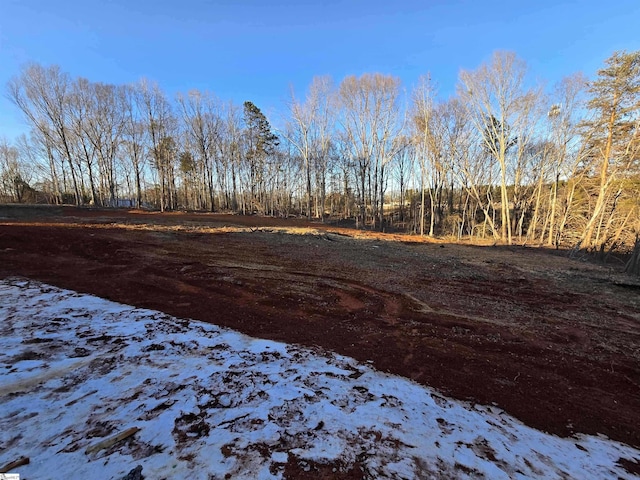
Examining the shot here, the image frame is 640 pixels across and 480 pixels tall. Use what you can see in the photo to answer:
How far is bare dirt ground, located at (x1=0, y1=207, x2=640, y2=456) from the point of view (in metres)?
3.98

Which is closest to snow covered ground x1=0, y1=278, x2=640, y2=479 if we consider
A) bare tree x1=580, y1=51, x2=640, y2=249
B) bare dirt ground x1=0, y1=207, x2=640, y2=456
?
bare dirt ground x1=0, y1=207, x2=640, y2=456

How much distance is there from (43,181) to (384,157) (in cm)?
5678

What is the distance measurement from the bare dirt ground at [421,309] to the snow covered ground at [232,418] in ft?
1.82

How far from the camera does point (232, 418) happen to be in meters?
2.72

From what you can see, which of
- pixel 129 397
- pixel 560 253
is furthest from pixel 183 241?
pixel 560 253

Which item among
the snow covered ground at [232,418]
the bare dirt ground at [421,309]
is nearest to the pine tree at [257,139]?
the bare dirt ground at [421,309]

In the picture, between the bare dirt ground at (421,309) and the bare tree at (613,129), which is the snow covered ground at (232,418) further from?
the bare tree at (613,129)

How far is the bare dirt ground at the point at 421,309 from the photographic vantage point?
3.98 meters

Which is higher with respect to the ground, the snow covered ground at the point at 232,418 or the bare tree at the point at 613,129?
the bare tree at the point at 613,129

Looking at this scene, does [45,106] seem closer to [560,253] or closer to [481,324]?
[481,324]

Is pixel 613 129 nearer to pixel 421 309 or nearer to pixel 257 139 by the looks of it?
pixel 421 309

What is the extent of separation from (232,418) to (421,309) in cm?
530

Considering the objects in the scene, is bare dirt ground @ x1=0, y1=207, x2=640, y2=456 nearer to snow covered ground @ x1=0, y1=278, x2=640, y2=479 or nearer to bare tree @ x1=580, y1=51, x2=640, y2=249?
snow covered ground @ x1=0, y1=278, x2=640, y2=479

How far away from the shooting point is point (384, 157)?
106ft
